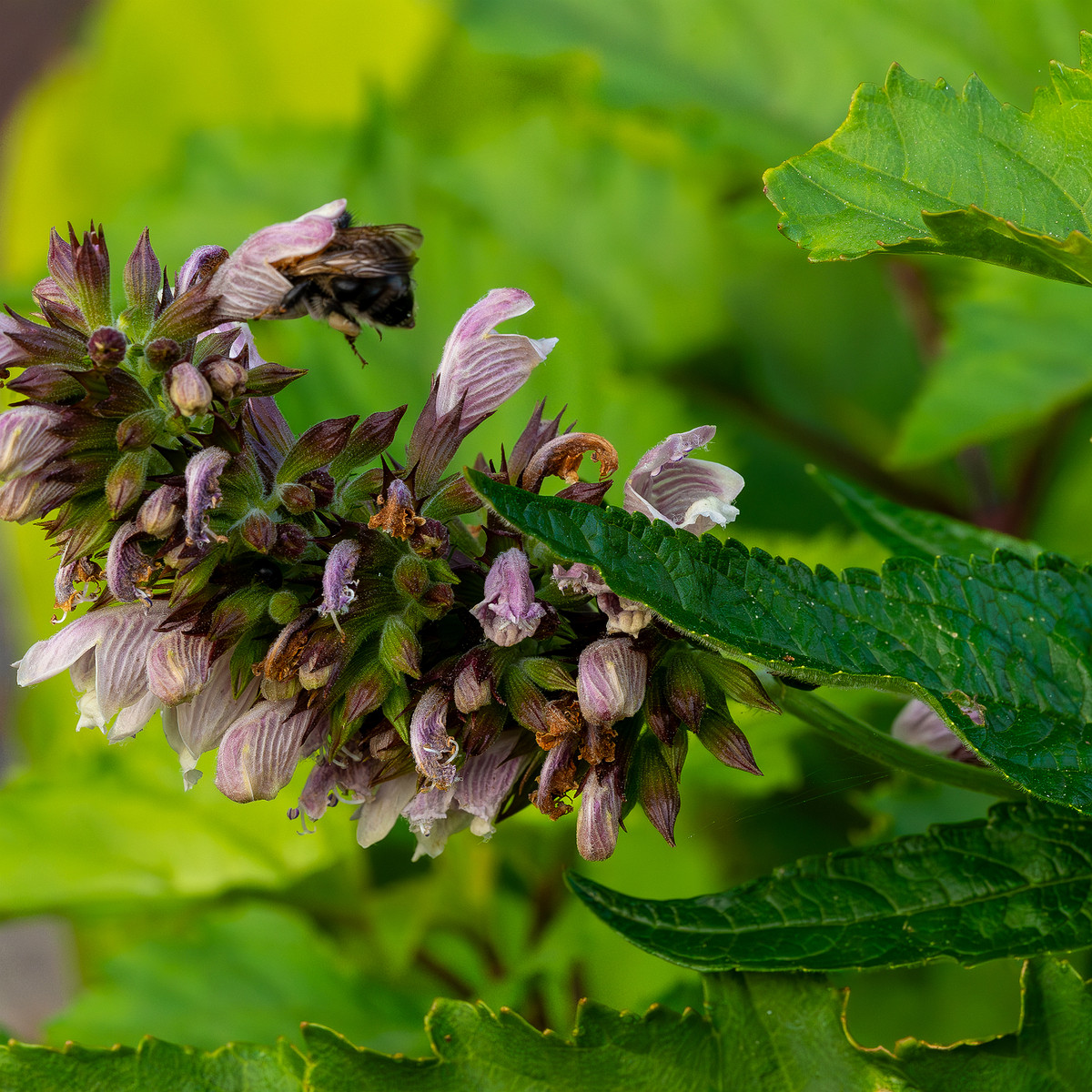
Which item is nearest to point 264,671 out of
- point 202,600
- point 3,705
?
point 202,600

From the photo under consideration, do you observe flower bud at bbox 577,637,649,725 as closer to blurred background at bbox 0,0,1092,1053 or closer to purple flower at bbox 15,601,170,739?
purple flower at bbox 15,601,170,739

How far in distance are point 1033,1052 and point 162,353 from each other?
1.37ft

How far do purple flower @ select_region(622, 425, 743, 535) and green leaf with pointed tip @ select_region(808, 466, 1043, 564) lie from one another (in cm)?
18

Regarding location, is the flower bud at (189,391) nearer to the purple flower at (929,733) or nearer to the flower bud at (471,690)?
the flower bud at (471,690)

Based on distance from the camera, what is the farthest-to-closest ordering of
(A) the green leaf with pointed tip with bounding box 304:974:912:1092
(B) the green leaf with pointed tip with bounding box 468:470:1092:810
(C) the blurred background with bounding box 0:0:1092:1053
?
(C) the blurred background with bounding box 0:0:1092:1053
(A) the green leaf with pointed tip with bounding box 304:974:912:1092
(B) the green leaf with pointed tip with bounding box 468:470:1092:810

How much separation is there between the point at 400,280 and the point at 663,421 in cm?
53

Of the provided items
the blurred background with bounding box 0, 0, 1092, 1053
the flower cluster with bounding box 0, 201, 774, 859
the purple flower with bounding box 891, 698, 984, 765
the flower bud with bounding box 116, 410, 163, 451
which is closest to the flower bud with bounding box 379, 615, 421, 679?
the flower cluster with bounding box 0, 201, 774, 859

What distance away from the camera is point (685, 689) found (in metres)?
0.40

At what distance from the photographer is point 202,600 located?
408mm

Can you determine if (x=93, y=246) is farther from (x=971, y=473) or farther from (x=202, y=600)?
(x=971, y=473)

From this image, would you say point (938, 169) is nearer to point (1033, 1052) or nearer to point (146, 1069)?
point (1033, 1052)

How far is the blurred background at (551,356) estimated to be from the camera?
2.78 feet

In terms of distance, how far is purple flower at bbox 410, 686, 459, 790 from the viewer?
0.40 metres

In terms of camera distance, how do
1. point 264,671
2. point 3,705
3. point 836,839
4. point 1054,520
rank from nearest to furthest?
point 264,671
point 836,839
point 1054,520
point 3,705
